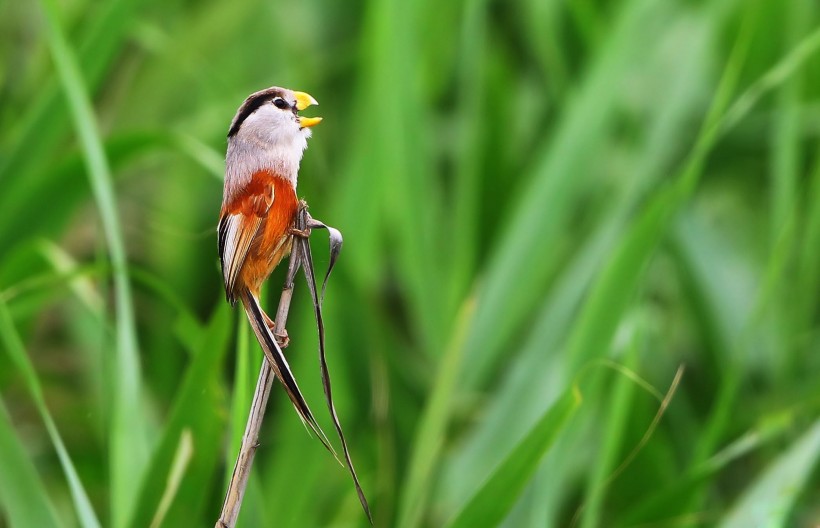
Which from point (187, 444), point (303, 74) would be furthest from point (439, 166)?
point (187, 444)

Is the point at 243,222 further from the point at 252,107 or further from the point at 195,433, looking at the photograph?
the point at 195,433

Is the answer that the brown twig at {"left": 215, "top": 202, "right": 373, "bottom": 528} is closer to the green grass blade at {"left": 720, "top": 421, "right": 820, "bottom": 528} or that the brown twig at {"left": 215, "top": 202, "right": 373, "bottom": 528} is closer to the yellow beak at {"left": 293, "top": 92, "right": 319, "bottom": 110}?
the yellow beak at {"left": 293, "top": 92, "right": 319, "bottom": 110}

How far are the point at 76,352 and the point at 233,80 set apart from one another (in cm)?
50

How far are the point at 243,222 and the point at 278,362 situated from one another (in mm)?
49

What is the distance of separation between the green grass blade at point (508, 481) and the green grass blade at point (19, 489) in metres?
0.24

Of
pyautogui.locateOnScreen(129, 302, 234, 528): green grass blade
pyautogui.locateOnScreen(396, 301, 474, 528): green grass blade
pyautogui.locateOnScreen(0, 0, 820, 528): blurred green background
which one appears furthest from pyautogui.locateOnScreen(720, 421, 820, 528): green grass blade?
pyautogui.locateOnScreen(129, 302, 234, 528): green grass blade

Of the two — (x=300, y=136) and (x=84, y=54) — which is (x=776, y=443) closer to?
(x=84, y=54)

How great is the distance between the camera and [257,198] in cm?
33

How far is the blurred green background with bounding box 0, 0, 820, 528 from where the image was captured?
0.82 m

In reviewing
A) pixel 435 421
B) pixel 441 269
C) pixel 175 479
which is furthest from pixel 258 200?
pixel 441 269

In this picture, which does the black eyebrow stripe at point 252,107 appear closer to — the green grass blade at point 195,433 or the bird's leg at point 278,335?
the bird's leg at point 278,335

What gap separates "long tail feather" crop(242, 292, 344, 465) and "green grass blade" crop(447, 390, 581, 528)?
0.35m

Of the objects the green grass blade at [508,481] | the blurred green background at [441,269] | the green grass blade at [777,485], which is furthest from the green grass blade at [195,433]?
the green grass blade at [777,485]

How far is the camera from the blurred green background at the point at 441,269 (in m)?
0.82
